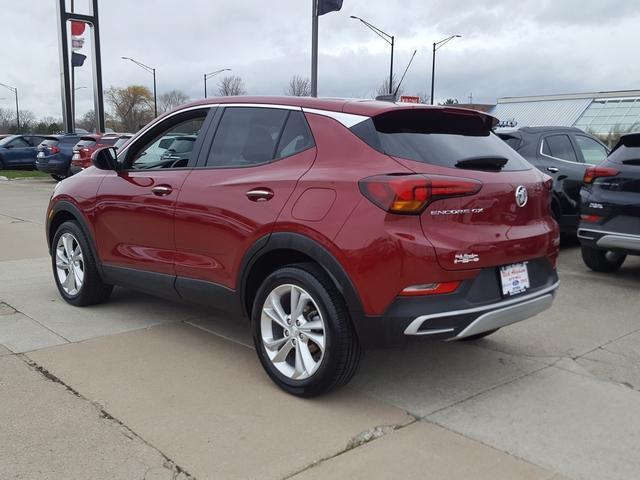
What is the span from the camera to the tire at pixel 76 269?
529 cm

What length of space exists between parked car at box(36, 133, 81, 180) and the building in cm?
3007

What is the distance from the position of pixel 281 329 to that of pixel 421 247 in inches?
43.5

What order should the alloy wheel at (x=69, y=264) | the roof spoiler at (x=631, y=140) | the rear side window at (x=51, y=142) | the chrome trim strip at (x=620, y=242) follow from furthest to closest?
1. the rear side window at (x=51, y=142)
2. the roof spoiler at (x=631, y=140)
3. the chrome trim strip at (x=620, y=242)
4. the alloy wheel at (x=69, y=264)

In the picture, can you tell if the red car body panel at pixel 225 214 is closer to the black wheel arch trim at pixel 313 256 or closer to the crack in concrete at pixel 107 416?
the black wheel arch trim at pixel 313 256

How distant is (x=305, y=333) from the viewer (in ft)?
11.8

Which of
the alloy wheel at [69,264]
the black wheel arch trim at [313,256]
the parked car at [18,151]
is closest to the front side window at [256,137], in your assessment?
the black wheel arch trim at [313,256]

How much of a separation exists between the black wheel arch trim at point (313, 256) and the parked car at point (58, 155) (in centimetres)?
1775

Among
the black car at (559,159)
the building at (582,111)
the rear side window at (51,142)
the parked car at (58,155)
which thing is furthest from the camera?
the building at (582,111)

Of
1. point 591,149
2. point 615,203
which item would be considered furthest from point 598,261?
point 591,149

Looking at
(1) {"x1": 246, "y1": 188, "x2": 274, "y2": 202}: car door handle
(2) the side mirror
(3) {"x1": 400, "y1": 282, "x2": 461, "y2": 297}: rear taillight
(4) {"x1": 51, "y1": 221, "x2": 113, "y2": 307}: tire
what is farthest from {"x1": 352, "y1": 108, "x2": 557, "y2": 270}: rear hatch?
(4) {"x1": 51, "y1": 221, "x2": 113, "y2": 307}: tire

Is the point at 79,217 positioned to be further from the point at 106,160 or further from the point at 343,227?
the point at 343,227

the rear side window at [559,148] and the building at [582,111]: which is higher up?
the building at [582,111]

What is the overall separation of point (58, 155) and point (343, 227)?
18570 millimetres

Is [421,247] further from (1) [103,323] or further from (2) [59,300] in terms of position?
(2) [59,300]
